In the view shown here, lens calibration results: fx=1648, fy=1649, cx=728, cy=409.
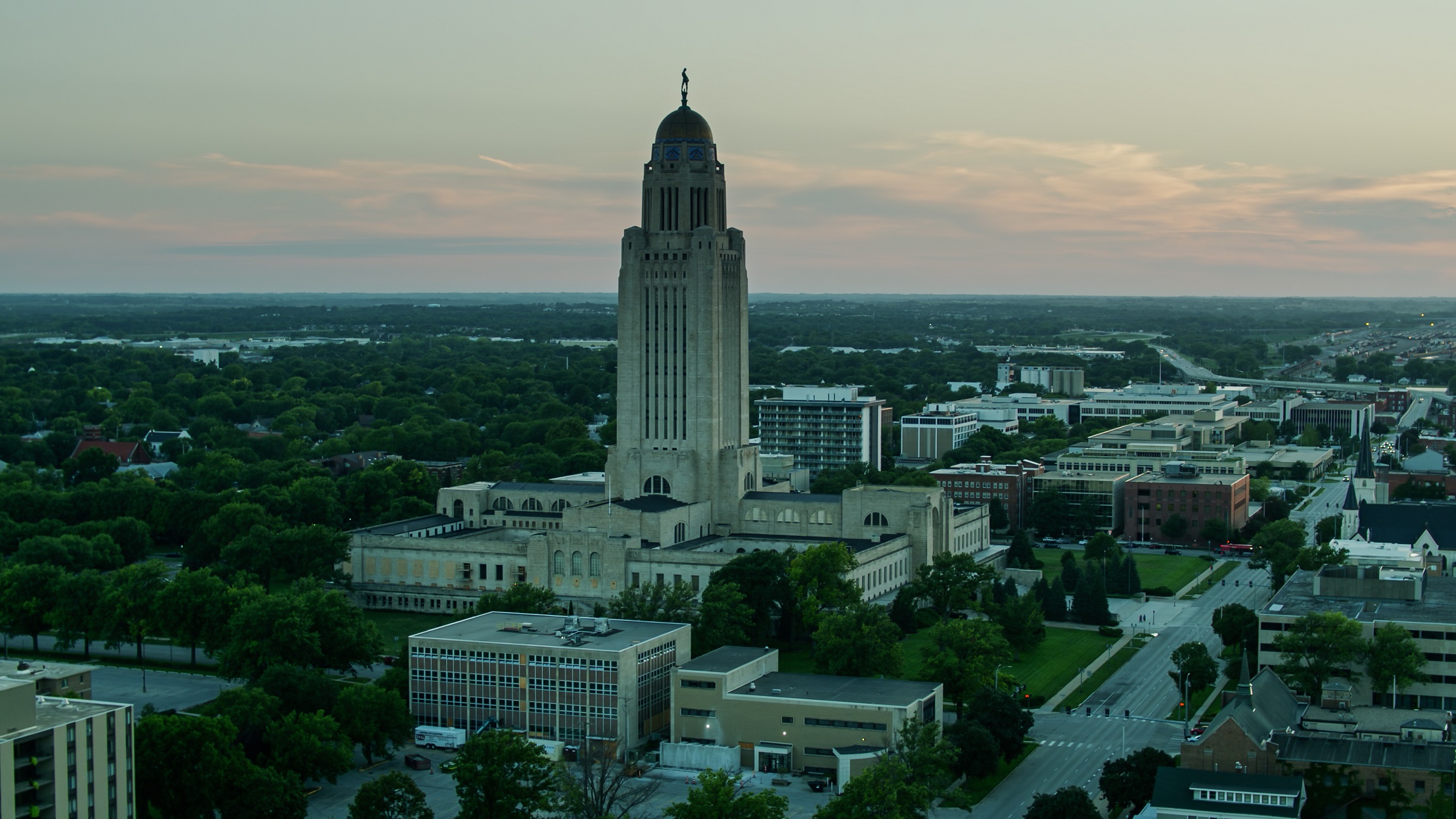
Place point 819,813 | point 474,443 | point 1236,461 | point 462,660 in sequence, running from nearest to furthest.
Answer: point 819,813
point 462,660
point 1236,461
point 474,443

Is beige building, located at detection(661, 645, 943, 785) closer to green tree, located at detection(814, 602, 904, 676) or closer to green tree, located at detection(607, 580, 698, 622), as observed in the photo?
green tree, located at detection(814, 602, 904, 676)

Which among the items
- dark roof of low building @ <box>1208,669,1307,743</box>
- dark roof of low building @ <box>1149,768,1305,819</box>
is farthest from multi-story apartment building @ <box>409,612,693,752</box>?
dark roof of low building @ <box>1208,669,1307,743</box>

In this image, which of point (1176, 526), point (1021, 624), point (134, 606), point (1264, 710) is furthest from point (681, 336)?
point (1264, 710)

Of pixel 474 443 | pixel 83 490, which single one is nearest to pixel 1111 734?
pixel 83 490

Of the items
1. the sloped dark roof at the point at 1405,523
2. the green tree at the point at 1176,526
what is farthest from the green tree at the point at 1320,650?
the green tree at the point at 1176,526

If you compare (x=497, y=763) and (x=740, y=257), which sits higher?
(x=740, y=257)

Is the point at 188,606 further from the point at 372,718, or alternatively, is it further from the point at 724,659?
the point at 724,659

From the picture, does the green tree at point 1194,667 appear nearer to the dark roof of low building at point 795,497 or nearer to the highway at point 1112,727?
the highway at point 1112,727

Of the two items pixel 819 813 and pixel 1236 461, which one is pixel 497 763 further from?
pixel 1236 461
